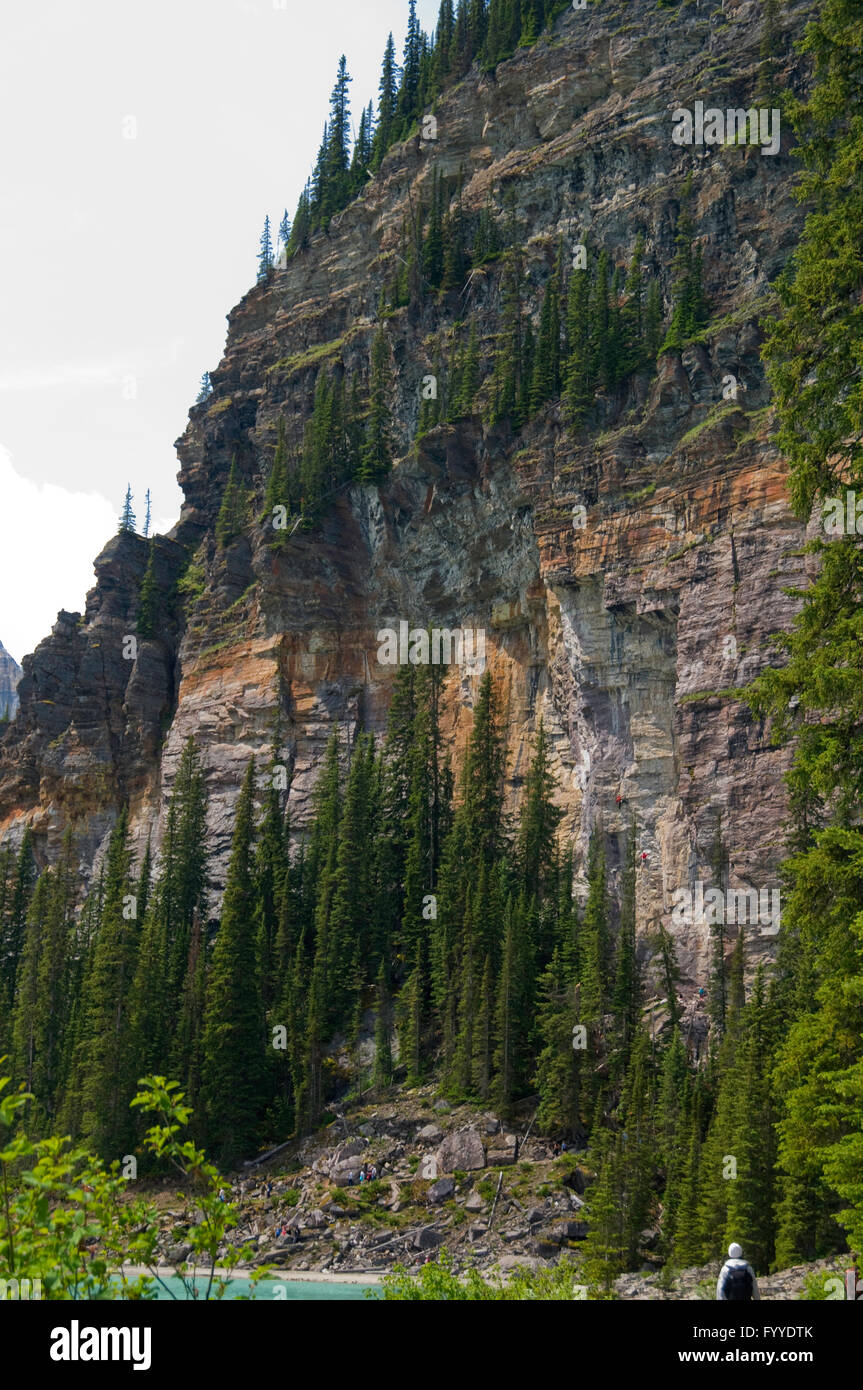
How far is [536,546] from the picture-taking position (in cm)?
7900

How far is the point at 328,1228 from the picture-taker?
53.2 metres

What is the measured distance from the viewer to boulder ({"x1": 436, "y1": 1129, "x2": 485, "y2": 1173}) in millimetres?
54219

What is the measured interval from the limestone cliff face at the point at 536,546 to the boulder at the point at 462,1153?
45.1ft

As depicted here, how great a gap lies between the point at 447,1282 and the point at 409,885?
2385 inches

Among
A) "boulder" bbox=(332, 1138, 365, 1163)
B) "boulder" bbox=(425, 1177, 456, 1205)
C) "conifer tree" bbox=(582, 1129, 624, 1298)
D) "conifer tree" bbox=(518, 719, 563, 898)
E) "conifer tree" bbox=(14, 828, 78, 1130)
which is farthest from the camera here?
"conifer tree" bbox=(14, 828, 78, 1130)

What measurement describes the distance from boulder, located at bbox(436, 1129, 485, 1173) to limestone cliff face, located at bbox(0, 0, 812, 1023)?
1376 centimetres

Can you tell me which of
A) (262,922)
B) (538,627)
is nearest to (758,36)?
(538,627)

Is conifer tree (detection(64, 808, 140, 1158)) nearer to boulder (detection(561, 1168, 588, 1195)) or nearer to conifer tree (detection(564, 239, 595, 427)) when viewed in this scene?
boulder (detection(561, 1168, 588, 1195))

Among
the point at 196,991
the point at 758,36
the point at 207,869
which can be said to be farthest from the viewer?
the point at 207,869

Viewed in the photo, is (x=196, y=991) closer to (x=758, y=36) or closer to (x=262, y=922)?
(x=262, y=922)

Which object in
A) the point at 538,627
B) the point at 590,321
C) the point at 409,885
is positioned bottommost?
the point at 409,885

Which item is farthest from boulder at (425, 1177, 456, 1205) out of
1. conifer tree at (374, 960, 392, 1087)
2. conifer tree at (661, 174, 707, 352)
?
conifer tree at (661, 174, 707, 352)

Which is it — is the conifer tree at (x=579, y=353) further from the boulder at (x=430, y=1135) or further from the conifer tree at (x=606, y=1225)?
the conifer tree at (x=606, y=1225)

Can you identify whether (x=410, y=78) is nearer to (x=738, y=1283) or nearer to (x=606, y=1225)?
(x=606, y=1225)
